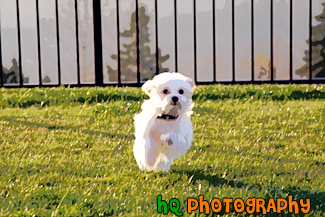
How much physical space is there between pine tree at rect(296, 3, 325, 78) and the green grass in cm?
86

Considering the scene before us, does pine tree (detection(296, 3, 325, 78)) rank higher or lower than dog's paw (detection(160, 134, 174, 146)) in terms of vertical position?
higher

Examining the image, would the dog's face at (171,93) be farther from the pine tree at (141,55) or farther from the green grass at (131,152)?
the pine tree at (141,55)

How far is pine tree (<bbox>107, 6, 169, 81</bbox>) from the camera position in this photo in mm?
9148

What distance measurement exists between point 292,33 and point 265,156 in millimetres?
4602

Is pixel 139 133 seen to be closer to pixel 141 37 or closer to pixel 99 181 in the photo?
pixel 99 181

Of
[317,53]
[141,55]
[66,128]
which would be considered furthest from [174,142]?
[317,53]

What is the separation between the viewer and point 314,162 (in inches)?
187

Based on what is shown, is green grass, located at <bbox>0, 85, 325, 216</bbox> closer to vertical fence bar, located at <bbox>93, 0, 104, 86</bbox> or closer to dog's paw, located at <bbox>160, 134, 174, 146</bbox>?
dog's paw, located at <bbox>160, 134, 174, 146</bbox>

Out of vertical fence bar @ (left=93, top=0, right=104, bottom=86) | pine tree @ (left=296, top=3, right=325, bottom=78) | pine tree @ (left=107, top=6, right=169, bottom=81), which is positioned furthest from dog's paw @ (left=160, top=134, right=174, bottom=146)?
pine tree @ (left=296, top=3, right=325, bottom=78)

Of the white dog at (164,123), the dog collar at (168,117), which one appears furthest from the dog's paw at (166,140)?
the dog collar at (168,117)

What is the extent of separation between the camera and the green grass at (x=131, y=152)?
3709 millimetres

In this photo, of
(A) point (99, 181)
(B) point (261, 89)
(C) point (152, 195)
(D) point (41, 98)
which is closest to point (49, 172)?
(A) point (99, 181)

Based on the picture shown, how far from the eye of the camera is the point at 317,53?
368 inches

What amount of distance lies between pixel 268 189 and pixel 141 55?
5.64m
